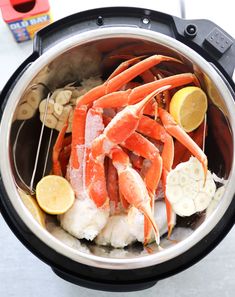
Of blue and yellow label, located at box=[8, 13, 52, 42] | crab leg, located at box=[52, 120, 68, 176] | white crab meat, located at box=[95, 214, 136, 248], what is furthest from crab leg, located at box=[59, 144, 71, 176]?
blue and yellow label, located at box=[8, 13, 52, 42]

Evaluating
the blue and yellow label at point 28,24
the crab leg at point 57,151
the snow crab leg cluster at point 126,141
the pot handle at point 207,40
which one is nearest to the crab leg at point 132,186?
the snow crab leg cluster at point 126,141

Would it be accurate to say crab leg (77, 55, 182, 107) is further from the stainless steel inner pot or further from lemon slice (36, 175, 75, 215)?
lemon slice (36, 175, 75, 215)

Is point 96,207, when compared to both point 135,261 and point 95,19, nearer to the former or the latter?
point 135,261

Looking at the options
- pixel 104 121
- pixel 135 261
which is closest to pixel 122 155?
pixel 104 121

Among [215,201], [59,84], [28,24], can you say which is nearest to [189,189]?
[215,201]

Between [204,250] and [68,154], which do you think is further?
[68,154]

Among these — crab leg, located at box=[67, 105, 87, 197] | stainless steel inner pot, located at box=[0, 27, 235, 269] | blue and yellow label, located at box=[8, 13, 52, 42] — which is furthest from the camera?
blue and yellow label, located at box=[8, 13, 52, 42]
